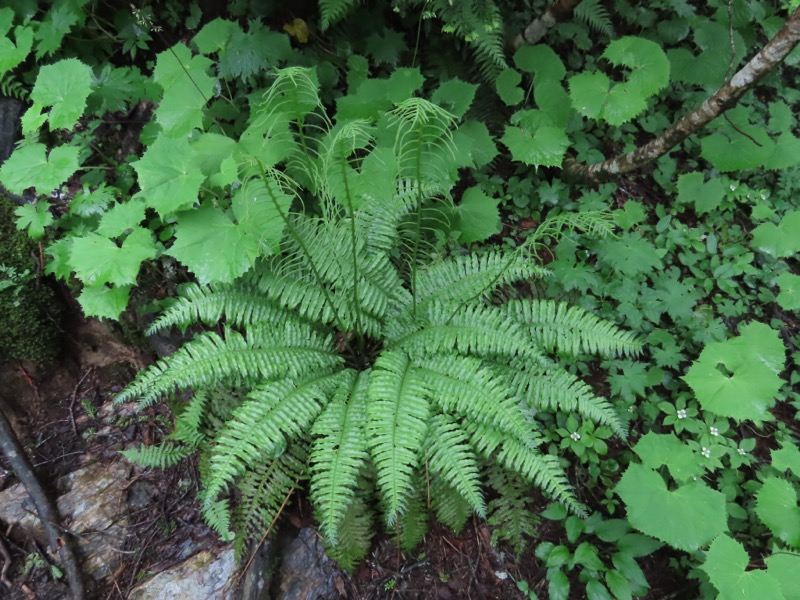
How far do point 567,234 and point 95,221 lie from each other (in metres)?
3.24

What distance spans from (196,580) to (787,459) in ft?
11.4

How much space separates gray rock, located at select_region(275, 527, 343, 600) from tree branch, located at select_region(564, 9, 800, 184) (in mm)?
3339

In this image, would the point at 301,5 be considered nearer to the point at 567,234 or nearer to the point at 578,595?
the point at 567,234

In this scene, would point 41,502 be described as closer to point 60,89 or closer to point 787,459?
point 60,89

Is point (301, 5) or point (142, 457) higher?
Result: point (301, 5)

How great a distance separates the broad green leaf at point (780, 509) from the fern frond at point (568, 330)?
1.06m

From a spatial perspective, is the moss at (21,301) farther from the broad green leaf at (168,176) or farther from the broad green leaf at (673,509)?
the broad green leaf at (673,509)

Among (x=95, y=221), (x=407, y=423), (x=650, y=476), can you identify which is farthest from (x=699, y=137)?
(x=95, y=221)

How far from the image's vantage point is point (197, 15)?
345 cm

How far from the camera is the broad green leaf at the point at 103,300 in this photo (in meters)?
2.66

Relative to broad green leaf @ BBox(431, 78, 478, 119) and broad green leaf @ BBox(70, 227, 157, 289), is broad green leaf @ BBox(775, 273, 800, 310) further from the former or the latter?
broad green leaf @ BBox(70, 227, 157, 289)

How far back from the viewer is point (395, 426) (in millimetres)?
2291

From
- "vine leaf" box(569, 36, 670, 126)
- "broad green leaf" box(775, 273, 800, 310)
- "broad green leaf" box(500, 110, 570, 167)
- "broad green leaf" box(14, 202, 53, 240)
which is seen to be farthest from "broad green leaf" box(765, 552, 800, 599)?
"broad green leaf" box(14, 202, 53, 240)

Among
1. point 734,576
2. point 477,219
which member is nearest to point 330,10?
point 477,219
